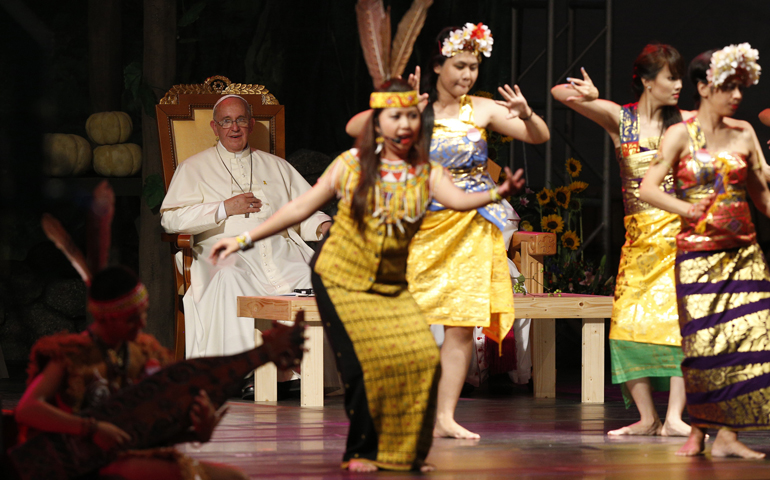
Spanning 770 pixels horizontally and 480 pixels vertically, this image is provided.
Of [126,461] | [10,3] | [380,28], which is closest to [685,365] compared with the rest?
[380,28]

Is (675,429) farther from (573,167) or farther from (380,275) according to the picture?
(573,167)

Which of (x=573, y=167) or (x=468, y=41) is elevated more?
(x=468, y=41)

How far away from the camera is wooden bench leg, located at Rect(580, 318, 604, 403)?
17.7 ft

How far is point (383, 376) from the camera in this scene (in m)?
3.09

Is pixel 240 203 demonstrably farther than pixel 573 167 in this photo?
No

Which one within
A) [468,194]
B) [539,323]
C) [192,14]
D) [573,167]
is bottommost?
[539,323]

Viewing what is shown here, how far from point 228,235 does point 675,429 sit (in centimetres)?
294

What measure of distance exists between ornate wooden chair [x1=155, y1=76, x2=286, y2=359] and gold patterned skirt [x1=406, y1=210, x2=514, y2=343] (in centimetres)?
253

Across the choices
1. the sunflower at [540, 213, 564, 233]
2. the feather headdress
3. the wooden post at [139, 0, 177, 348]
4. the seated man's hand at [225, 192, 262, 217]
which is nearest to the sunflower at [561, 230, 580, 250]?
the sunflower at [540, 213, 564, 233]

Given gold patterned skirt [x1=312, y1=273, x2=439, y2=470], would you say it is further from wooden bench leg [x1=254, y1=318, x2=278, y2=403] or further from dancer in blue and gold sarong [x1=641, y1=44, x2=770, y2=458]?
wooden bench leg [x1=254, y1=318, x2=278, y2=403]

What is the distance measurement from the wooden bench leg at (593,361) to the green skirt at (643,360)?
3.94 feet

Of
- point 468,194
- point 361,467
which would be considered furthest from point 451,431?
point 468,194

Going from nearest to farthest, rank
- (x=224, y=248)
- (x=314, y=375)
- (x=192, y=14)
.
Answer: (x=224, y=248), (x=314, y=375), (x=192, y=14)

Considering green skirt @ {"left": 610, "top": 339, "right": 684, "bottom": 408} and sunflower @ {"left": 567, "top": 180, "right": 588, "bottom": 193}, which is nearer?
green skirt @ {"left": 610, "top": 339, "right": 684, "bottom": 408}
